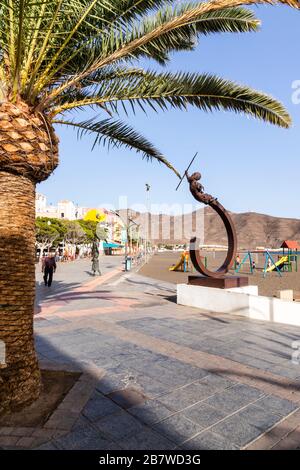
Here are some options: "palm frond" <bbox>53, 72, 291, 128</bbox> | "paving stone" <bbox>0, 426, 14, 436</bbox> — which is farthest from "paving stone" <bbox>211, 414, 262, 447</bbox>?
"palm frond" <bbox>53, 72, 291, 128</bbox>

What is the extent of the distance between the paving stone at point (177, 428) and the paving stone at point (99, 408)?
570mm

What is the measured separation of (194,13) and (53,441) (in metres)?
4.59

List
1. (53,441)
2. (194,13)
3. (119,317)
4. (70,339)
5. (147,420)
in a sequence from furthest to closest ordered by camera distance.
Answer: (119,317), (70,339), (194,13), (147,420), (53,441)

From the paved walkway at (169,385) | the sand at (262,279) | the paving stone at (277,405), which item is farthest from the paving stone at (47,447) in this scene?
the sand at (262,279)

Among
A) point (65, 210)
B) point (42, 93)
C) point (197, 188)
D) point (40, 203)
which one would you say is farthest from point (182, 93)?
point (40, 203)

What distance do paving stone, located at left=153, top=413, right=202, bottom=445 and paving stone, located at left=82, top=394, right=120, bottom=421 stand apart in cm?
57

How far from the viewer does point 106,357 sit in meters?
5.21

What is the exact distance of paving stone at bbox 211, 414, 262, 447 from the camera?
116 inches

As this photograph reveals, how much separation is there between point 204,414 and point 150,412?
0.57 meters

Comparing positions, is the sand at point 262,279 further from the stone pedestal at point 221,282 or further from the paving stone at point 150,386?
the paving stone at point 150,386

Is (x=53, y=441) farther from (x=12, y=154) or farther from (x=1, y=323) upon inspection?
(x=12, y=154)

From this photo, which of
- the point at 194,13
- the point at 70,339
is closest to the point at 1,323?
the point at 70,339

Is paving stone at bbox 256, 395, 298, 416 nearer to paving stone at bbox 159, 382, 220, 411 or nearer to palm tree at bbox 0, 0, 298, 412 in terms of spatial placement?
paving stone at bbox 159, 382, 220, 411

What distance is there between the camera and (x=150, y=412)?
3.42 metres
